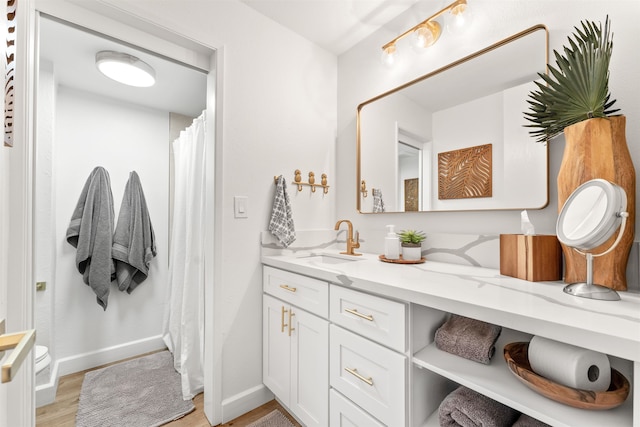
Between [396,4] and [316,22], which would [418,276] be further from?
[316,22]

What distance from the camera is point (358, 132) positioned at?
75.2 inches

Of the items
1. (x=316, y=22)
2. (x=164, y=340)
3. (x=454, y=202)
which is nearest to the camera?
(x=454, y=202)

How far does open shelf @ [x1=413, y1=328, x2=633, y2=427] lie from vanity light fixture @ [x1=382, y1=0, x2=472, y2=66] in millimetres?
1511

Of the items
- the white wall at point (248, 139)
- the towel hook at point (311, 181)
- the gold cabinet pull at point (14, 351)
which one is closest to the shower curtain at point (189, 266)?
the white wall at point (248, 139)

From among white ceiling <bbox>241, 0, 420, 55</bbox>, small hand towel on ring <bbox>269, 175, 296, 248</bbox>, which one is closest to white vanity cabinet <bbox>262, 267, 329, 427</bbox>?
small hand towel on ring <bbox>269, 175, 296, 248</bbox>

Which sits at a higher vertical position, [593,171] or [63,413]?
[593,171]

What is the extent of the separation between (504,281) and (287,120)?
148cm

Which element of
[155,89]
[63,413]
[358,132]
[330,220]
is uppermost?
[155,89]

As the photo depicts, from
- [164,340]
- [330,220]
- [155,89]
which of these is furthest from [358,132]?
[164,340]

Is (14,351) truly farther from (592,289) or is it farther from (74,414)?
(74,414)

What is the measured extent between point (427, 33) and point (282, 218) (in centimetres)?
131

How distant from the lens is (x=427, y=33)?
1.48 m

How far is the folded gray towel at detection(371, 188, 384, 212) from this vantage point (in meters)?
1.79

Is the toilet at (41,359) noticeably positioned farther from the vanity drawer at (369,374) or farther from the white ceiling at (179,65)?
the white ceiling at (179,65)
